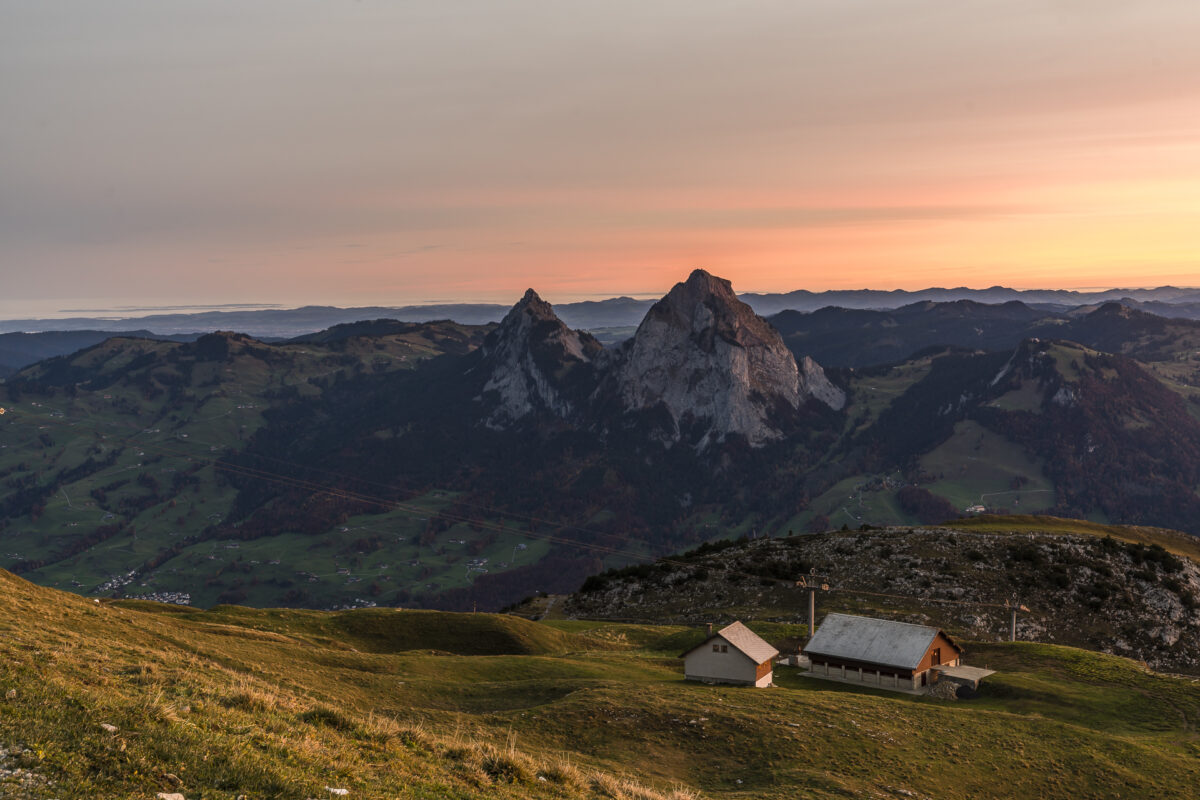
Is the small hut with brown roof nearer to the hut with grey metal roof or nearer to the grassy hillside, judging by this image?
the hut with grey metal roof

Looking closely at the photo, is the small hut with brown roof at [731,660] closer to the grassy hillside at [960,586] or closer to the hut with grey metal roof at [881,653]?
the hut with grey metal roof at [881,653]

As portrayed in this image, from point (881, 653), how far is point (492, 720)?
1642 inches

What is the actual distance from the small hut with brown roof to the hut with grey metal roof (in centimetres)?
793

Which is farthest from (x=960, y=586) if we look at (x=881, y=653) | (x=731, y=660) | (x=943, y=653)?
(x=731, y=660)

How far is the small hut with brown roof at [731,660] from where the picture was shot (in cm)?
6322

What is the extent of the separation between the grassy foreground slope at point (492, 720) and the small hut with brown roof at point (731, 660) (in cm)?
359

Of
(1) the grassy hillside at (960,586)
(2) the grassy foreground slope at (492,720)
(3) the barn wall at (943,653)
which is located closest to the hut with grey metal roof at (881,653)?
(3) the barn wall at (943,653)

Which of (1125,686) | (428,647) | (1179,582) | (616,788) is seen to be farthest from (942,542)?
(616,788)

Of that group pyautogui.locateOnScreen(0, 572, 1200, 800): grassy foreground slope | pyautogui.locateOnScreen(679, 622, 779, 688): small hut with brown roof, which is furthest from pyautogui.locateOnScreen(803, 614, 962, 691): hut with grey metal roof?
pyautogui.locateOnScreen(679, 622, 779, 688): small hut with brown roof

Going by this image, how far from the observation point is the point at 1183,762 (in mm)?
46438

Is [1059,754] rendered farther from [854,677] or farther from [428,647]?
[428,647]

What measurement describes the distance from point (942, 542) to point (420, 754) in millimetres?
105890

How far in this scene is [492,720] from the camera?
139 feet

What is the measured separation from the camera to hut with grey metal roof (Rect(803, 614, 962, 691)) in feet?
218
